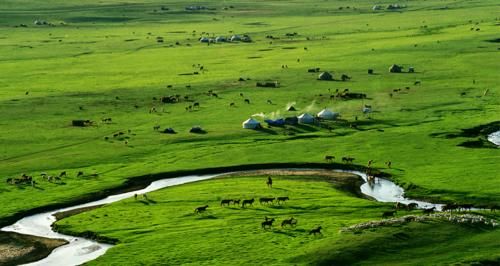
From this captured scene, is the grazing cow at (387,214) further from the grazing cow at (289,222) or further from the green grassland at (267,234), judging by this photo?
the grazing cow at (289,222)

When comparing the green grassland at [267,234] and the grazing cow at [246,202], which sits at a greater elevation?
the grazing cow at [246,202]

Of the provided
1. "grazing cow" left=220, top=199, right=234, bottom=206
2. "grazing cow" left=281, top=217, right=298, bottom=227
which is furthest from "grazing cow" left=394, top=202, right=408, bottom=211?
"grazing cow" left=220, top=199, right=234, bottom=206

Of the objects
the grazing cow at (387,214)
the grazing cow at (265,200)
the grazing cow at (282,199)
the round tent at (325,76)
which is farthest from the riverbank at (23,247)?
the round tent at (325,76)

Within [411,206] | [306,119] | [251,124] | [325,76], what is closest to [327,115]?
[306,119]

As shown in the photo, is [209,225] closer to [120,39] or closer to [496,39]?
[496,39]

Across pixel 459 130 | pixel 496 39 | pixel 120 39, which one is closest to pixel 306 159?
pixel 459 130

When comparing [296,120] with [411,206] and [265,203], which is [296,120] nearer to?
[265,203]
